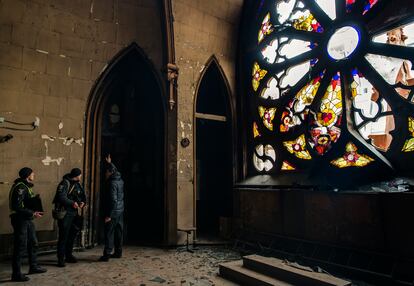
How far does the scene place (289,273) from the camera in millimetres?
3064

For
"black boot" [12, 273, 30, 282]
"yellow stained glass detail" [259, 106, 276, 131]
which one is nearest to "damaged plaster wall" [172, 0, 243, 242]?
"yellow stained glass detail" [259, 106, 276, 131]

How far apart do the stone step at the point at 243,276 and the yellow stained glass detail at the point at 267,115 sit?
2.54 m

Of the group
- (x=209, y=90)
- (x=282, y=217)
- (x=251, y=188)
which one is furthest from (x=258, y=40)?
(x=282, y=217)

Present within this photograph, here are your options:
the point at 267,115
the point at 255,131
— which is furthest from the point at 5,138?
the point at 267,115

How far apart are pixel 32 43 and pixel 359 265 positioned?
218 inches

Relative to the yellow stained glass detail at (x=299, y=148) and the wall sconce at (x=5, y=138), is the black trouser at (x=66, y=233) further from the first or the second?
the yellow stained glass detail at (x=299, y=148)

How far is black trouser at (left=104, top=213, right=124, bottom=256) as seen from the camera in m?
4.27

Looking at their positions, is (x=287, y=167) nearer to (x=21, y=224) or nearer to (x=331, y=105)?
(x=331, y=105)

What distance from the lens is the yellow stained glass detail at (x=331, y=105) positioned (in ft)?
14.5

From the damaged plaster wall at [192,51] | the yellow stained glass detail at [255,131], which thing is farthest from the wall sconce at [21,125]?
the yellow stained glass detail at [255,131]

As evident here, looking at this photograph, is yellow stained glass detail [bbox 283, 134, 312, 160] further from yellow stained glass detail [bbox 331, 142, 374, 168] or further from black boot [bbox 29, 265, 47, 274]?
black boot [bbox 29, 265, 47, 274]

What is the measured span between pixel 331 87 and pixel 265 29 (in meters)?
1.90

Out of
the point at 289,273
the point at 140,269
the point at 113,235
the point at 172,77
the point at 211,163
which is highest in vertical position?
the point at 172,77

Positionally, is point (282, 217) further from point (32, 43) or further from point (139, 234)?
point (32, 43)
